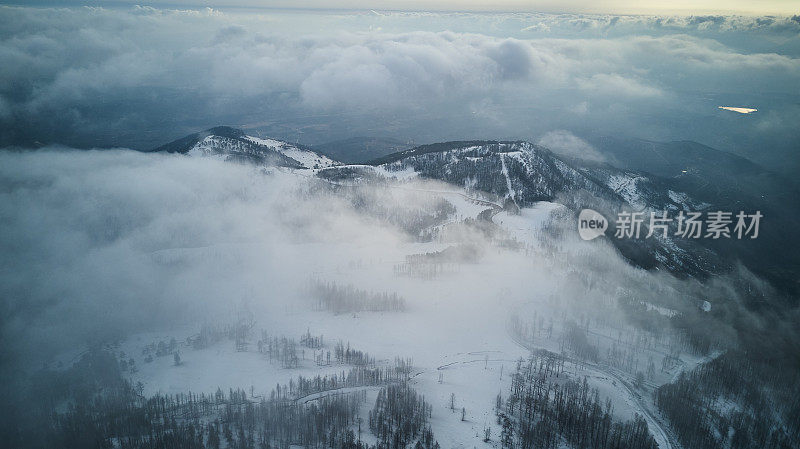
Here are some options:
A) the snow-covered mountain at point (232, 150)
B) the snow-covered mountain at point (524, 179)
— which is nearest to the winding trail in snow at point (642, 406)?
the snow-covered mountain at point (524, 179)

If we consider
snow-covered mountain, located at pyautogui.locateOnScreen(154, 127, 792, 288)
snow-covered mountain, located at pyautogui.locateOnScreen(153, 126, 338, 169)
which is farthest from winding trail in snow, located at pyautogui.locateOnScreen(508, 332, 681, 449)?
snow-covered mountain, located at pyautogui.locateOnScreen(153, 126, 338, 169)

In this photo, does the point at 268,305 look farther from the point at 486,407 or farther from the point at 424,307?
the point at 486,407

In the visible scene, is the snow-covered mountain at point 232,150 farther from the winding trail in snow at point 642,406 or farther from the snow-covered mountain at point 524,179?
the winding trail in snow at point 642,406

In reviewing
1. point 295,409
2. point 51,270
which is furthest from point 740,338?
point 51,270

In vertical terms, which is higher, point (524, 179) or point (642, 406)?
point (524, 179)

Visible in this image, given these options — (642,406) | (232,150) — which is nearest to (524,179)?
(642,406)

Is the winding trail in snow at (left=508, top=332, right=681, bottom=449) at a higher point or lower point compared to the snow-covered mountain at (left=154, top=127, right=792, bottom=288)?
lower

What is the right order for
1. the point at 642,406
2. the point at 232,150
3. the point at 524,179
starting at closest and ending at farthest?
the point at 642,406, the point at 524,179, the point at 232,150

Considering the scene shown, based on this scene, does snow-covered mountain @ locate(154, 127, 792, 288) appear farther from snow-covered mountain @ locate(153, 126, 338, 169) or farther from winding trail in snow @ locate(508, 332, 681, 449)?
winding trail in snow @ locate(508, 332, 681, 449)

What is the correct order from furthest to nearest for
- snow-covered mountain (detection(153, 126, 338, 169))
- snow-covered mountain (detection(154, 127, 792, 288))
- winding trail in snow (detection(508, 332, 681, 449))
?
snow-covered mountain (detection(153, 126, 338, 169)), snow-covered mountain (detection(154, 127, 792, 288)), winding trail in snow (detection(508, 332, 681, 449))

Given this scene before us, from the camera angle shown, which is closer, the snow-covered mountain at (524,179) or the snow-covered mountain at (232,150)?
the snow-covered mountain at (524,179)

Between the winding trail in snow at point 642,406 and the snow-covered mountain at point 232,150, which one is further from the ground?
the snow-covered mountain at point 232,150

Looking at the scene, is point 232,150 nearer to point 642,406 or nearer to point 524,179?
point 524,179
